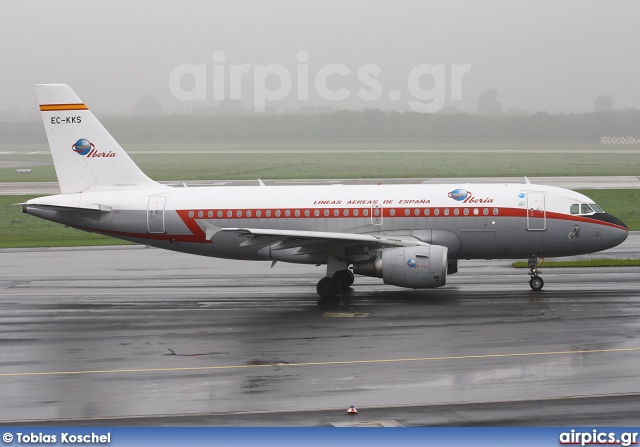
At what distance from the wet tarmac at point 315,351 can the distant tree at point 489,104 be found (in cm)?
10679

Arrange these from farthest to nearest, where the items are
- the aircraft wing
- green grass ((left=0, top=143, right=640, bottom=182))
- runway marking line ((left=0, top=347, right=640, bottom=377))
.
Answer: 1. green grass ((left=0, top=143, right=640, bottom=182))
2. the aircraft wing
3. runway marking line ((left=0, top=347, right=640, bottom=377))

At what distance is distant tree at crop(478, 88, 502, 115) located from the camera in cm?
13612

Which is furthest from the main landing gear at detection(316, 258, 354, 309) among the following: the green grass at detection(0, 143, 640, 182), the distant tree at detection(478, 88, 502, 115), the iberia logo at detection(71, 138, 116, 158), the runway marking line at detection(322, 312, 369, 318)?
the distant tree at detection(478, 88, 502, 115)

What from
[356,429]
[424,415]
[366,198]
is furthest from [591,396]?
[366,198]

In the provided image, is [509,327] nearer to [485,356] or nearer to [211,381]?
[485,356]

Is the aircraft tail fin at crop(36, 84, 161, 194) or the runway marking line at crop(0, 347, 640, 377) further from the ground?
the aircraft tail fin at crop(36, 84, 161, 194)

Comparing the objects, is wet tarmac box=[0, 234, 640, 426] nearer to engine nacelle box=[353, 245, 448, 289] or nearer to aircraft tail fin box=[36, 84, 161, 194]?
engine nacelle box=[353, 245, 448, 289]

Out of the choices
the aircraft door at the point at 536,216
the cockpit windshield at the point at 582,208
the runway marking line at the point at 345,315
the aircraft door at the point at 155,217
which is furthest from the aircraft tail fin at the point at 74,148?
the cockpit windshield at the point at 582,208

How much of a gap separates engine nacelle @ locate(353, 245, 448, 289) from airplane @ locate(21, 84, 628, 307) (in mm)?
494

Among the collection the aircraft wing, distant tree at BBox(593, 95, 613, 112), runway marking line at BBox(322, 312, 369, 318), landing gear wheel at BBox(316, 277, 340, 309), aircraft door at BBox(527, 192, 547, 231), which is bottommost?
runway marking line at BBox(322, 312, 369, 318)

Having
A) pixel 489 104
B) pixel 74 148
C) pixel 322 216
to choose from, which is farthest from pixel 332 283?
pixel 489 104

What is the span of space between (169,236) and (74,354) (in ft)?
30.6

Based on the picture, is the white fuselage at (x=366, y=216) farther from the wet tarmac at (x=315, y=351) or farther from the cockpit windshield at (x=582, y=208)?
the wet tarmac at (x=315, y=351)

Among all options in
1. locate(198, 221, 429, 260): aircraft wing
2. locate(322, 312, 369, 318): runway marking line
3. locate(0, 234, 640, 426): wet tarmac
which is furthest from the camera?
locate(198, 221, 429, 260): aircraft wing
